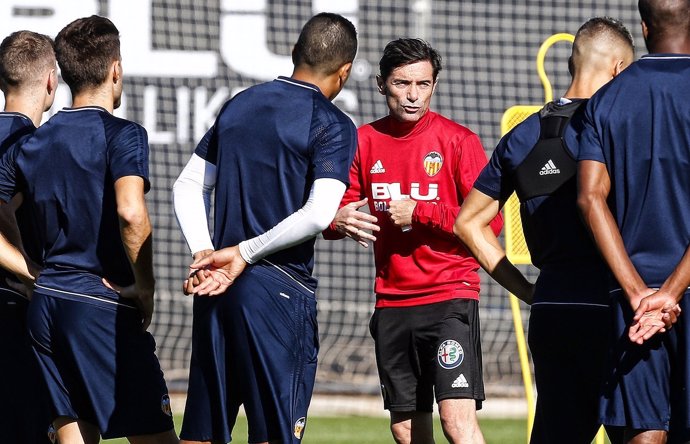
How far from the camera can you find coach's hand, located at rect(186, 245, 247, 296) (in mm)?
4488

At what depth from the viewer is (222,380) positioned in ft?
14.9

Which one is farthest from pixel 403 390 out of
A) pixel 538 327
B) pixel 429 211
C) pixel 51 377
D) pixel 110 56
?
pixel 110 56

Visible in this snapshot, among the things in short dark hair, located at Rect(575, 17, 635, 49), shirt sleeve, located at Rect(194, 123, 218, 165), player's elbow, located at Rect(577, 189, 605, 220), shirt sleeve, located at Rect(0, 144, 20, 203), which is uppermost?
short dark hair, located at Rect(575, 17, 635, 49)

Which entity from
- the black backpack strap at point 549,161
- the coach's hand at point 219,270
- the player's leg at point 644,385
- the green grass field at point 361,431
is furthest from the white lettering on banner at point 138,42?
the player's leg at point 644,385

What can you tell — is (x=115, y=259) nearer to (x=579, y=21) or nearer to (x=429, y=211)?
(x=429, y=211)

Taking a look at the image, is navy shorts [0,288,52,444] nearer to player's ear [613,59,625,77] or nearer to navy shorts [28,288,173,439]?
navy shorts [28,288,173,439]

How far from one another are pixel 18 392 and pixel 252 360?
131 centimetres

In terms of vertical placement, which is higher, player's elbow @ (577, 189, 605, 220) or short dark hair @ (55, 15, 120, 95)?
short dark hair @ (55, 15, 120, 95)

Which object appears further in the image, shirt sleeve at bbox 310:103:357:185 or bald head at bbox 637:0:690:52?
shirt sleeve at bbox 310:103:357:185

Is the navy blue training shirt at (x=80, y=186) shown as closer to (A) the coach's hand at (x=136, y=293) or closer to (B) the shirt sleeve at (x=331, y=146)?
(A) the coach's hand at (x=136, y=293)

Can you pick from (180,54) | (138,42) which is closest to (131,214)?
(138,42)

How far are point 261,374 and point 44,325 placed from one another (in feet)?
3.02

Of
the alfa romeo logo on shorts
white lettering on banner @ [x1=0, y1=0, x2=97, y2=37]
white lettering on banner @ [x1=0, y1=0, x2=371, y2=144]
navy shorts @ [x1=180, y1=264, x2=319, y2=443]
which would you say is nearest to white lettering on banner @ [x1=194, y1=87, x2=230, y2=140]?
white lettering on banner @ [x1=0, y1=0, x2=371, y2=144]

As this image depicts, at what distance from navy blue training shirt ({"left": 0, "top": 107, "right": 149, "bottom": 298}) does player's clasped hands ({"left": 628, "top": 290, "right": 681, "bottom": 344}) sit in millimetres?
1919
